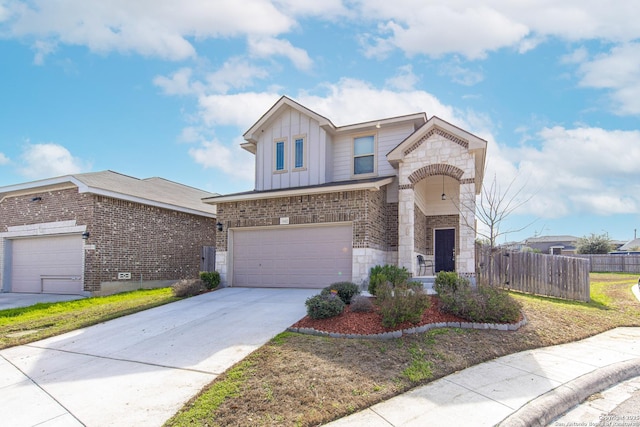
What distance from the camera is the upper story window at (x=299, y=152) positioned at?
15695mm

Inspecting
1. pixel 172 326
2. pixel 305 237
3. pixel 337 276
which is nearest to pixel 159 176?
pixel 305 237

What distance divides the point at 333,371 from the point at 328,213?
8089 millimetres

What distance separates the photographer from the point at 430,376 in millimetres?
5559

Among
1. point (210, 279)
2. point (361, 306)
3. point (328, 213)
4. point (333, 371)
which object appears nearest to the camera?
point (333, 371)

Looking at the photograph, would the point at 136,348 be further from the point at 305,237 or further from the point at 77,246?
the point at 77,246

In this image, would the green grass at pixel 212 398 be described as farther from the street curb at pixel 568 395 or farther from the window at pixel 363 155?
the window at pixel 363 155

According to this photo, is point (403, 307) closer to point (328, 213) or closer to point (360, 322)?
point (360, 322)

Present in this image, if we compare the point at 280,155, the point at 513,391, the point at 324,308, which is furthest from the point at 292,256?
the point at 513,391

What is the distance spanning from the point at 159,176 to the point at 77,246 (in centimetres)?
802

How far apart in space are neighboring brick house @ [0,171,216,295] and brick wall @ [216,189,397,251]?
141 inches

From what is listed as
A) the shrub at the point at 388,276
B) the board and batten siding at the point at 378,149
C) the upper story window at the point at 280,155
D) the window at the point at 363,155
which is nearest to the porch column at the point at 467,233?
the shrub at the point at 388,276

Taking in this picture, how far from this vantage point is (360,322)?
764 centimetres

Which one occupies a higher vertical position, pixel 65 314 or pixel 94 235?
pixel 94 235

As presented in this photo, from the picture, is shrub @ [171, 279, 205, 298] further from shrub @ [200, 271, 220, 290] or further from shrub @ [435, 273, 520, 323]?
shrub @ [435, 273, 520, 323]
